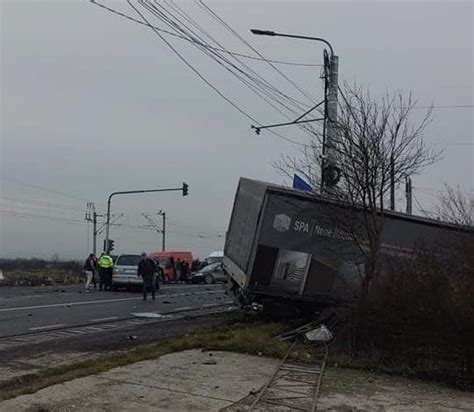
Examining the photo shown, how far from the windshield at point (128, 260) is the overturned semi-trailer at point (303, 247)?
1667 centimetres

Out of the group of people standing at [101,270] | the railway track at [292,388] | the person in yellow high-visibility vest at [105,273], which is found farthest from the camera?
the person in yellow high-visibility vest at [105,273]

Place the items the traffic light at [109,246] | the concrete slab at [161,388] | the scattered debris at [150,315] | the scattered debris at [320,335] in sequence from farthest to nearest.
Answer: the traffic light at [109,246]
the scattered debris at [150,315]
the scattered debris at [320,335]
the concrete slab at [161,388]

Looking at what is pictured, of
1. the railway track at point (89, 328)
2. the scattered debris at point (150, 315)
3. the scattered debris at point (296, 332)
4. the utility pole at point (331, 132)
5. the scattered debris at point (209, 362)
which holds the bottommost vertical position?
the railway track at point (89, 328)

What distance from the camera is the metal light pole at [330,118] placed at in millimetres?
14461

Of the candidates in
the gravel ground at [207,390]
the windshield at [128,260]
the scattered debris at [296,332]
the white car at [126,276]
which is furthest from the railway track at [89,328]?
the windshield at [128,260]

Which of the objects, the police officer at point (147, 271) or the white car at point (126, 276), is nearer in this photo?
the police officer at point (147, 271)

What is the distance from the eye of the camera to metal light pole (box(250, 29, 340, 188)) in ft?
47.4

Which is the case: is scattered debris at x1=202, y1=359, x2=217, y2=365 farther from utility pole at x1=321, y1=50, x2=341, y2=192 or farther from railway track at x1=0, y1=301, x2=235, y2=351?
utility pole at x1=321, y1=50, x2=341, y2=192

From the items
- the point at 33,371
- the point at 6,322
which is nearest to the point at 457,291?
the point at 33,371

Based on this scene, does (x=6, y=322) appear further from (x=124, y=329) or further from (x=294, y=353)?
(x=294, y=353)

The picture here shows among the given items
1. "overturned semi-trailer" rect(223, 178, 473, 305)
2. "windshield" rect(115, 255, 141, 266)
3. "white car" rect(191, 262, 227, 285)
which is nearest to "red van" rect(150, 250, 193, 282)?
"white car" rect(191, 262, 227, 285)

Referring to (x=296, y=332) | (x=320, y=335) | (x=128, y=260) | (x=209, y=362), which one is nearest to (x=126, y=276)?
(x=128, y=260)

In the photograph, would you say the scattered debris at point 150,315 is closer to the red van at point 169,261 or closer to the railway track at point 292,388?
the railway track at point 292,388

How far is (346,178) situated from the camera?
1360cm
